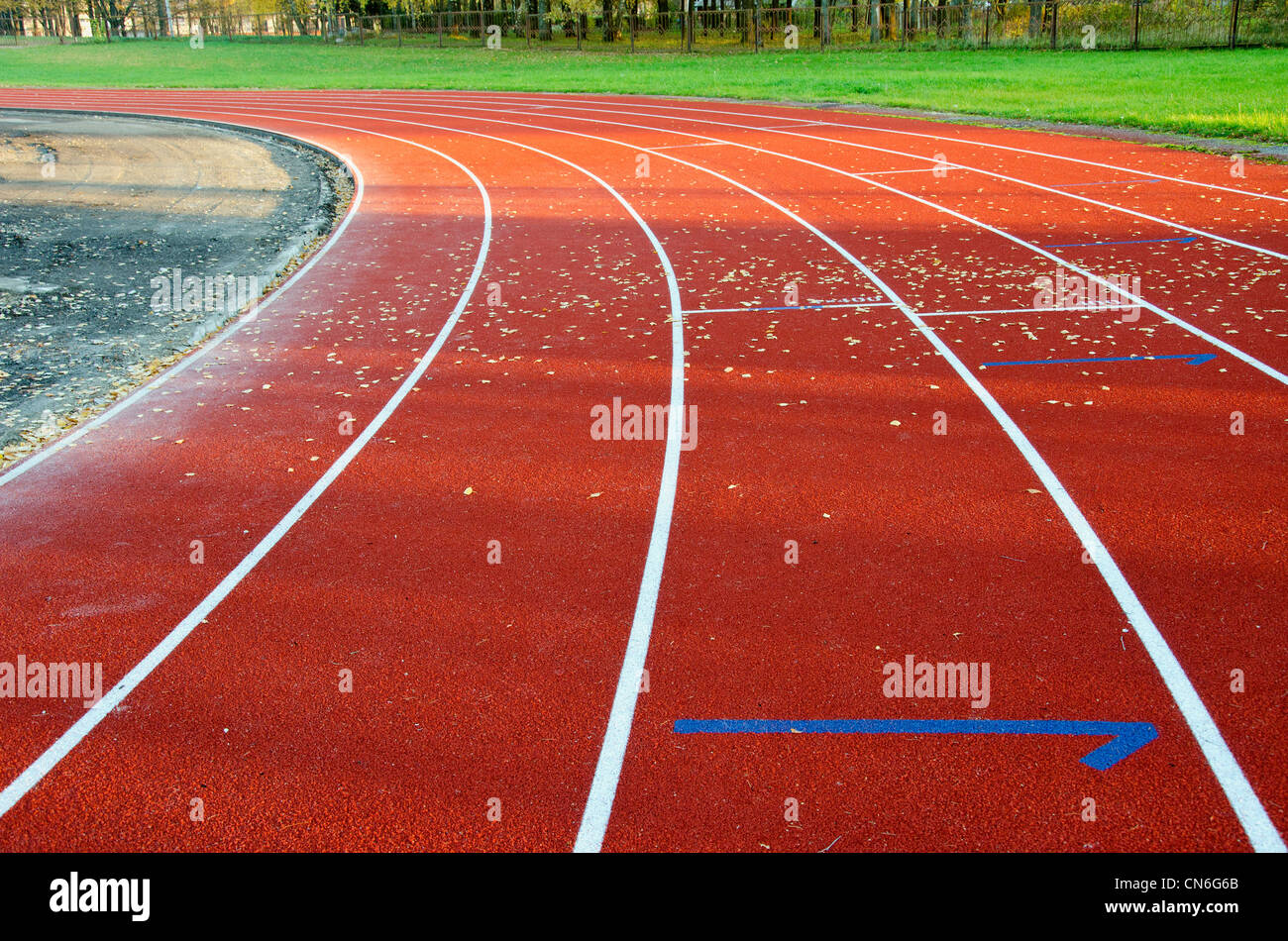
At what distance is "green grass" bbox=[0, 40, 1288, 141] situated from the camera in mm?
20672

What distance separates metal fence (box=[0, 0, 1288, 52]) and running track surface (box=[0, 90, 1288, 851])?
27946 mm

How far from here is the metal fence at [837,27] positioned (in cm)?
3309

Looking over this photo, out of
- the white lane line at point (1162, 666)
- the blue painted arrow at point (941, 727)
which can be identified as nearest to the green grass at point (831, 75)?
the white lane line at point (1162, 666)

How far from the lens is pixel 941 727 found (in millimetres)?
3959

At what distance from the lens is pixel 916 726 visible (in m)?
3.97

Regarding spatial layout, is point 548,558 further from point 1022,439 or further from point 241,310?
point 241,310

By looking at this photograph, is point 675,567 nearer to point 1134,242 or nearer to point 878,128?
point 1134,242

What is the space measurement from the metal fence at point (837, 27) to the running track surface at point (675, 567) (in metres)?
27.9

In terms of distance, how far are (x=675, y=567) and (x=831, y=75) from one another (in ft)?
97.7

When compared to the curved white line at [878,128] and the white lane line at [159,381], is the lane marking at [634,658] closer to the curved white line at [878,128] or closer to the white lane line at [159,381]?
the white lane line at [159,381]

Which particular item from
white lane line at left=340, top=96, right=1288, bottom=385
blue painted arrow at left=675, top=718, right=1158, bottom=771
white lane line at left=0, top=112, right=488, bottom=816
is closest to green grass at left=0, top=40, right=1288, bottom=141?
white lane line at left=340, top=96, right=1288, bottom=385

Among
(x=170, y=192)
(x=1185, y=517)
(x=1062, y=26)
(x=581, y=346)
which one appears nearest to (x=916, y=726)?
(x=1185, y=517)

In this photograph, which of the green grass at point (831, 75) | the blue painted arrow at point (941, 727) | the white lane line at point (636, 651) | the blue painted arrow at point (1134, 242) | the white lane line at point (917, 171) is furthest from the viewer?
the green grass at point (831, 75)

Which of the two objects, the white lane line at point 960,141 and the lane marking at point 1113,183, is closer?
the white lane line at point 960,141
